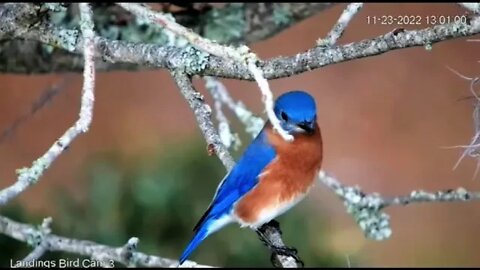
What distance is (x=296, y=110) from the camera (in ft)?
2.09

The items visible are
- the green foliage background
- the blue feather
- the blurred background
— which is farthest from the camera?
the blurred background

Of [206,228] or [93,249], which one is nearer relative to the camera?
[93,249]

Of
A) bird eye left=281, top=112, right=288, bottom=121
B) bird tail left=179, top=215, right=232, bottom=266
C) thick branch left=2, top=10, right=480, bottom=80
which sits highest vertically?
thick branch left=2, top=10, right=480, bottom=80

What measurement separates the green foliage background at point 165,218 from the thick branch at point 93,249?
28cm

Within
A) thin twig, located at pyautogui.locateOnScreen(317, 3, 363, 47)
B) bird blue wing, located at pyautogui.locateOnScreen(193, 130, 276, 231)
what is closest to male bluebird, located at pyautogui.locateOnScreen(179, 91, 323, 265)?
bird blue wing, located at pyautogui.locateOnScreen(193, 130, 276, 231)

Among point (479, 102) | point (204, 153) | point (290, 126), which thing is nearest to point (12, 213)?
point (204, 153)

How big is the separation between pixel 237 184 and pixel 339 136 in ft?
2.83

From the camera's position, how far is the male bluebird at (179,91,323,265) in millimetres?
702

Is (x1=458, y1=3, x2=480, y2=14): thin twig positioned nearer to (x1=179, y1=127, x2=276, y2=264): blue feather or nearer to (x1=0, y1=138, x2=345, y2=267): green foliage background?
(x1=179, y1=127, x2=276, y2=264): blue feather

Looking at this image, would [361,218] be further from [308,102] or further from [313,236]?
[313,236]

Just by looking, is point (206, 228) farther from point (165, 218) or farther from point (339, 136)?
point (339, 136)

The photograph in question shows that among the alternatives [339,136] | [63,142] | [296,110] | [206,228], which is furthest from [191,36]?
[339,136]

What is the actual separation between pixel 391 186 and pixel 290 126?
0.90 m

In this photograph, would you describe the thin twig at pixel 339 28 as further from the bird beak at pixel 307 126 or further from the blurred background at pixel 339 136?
the blurred background at pixel 339 136
